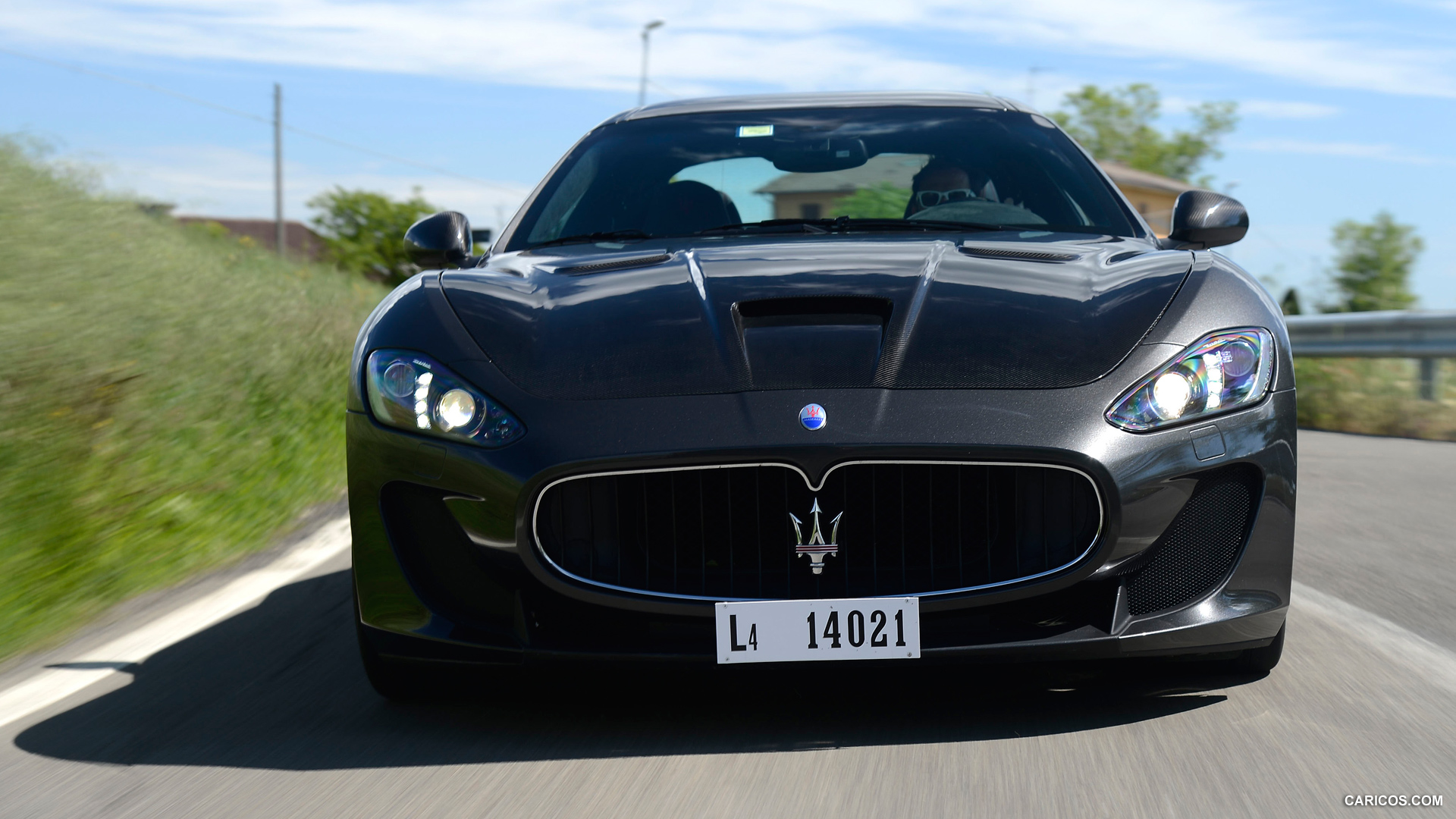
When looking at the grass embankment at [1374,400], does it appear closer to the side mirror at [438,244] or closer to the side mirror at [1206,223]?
the side mirror at [1206,223]

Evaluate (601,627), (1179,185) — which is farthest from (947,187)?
(1179,185)

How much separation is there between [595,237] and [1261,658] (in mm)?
2052

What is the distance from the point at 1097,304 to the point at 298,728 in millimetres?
1916

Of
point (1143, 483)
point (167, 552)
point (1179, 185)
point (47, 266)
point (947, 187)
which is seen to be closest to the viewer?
point (1143, 483)

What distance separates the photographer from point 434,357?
9.99 ft

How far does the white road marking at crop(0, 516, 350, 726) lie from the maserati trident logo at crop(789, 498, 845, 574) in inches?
71.2

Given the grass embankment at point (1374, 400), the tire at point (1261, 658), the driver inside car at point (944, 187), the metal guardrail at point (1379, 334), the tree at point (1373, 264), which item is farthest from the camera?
the tree at point (1373, 264)

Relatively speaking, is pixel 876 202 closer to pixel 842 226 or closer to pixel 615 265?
pixel 842 226

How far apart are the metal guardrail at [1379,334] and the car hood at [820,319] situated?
258 inches

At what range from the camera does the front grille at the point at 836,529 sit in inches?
110

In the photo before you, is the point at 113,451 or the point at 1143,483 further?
the point at 113,451

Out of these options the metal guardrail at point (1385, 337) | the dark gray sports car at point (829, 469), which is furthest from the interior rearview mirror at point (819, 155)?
the metal guardrail at point (1385, 337)

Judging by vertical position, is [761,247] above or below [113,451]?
above

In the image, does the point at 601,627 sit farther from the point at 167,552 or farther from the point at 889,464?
the point at 167,552
